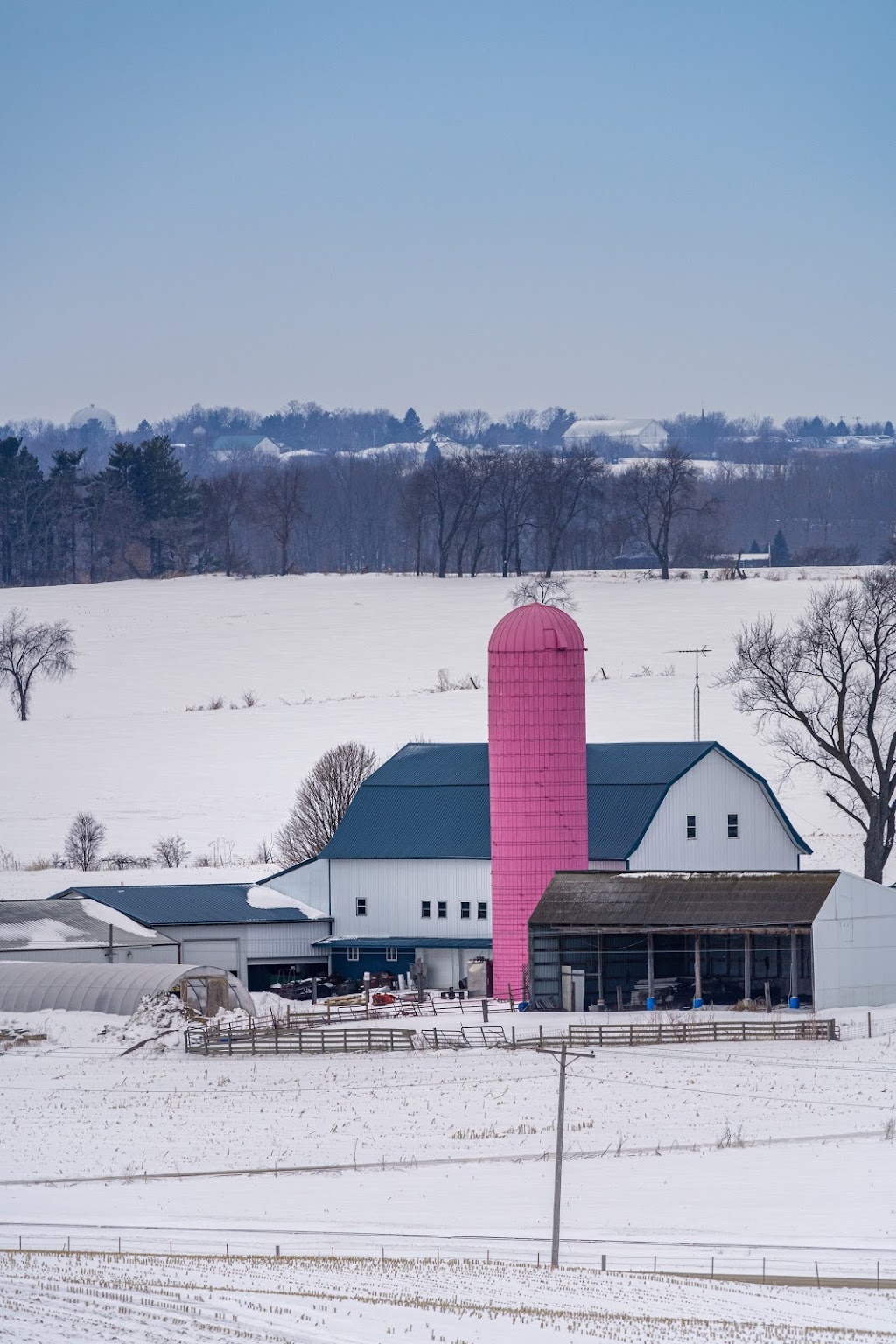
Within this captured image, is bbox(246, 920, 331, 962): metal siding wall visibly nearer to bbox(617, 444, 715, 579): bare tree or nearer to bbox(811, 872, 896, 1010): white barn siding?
bbox(811, 872, 896, 1010): white barn siding

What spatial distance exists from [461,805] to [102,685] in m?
54.4

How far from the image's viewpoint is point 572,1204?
99.8 ft

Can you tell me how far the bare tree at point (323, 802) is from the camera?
70.5 meters

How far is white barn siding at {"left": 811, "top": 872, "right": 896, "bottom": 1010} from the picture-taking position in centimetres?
4919

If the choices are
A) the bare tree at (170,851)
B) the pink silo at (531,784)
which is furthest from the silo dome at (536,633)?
the bare tree at (170,851)

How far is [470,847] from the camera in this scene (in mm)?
58656

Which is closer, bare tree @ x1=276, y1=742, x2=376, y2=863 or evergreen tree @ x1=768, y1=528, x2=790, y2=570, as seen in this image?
bare tree @ x1=276, y1=742, x2=376, y2=863

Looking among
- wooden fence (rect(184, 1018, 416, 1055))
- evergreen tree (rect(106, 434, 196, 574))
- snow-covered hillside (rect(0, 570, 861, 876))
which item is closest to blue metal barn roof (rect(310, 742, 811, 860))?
snow-covered hillside (rect(0, 570, 861, 876))

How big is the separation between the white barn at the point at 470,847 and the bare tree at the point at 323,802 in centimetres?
854

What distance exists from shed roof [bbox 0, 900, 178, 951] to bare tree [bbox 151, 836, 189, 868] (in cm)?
1385

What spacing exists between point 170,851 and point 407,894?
1533cm

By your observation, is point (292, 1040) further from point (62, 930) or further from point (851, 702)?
point (851, 702)

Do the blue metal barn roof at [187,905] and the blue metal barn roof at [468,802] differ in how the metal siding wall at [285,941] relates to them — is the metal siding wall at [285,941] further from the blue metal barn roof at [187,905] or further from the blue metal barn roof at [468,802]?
the blue metal barn roof at [468,802]

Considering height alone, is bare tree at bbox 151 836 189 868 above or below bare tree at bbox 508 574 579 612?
below
